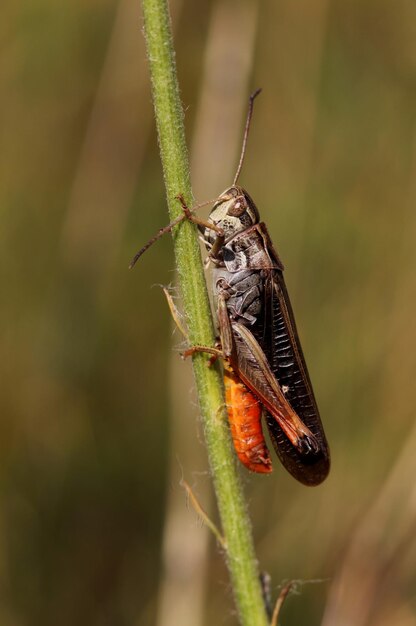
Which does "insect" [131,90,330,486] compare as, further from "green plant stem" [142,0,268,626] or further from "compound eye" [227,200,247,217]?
"green plant stem" [142,0,268,626]

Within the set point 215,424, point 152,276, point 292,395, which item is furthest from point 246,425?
point 152,276

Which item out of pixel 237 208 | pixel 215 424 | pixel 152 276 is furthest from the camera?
pixel 152 276

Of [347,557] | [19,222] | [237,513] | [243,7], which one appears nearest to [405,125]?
[243,7]

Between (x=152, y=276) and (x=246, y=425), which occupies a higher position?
(x=152, y=276)

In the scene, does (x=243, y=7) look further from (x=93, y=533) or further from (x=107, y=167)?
(x=93, y=533)

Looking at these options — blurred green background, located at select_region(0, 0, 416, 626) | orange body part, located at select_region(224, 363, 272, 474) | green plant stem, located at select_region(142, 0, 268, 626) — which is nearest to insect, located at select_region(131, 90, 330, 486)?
orange body part, located at select_region(224, 363, 272, 474)

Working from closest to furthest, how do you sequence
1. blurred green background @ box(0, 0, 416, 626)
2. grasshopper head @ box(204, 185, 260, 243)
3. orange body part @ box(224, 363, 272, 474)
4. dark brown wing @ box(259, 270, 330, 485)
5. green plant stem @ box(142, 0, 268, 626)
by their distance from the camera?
green plant stem @ box(142, 0, 268, 626)
orange body part @ box(224, 363, 272, 474)
dark brown wing @ box(259, 270, 330, 485)
grasshopper head @ box(204, 185, 260, 243)
blurred green background @ box(0, 0, 416, 626)

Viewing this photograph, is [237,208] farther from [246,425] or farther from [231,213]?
[246,425]

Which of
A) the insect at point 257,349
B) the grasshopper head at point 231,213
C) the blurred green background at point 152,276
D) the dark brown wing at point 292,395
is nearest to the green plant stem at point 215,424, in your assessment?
the insect at point 257,349
